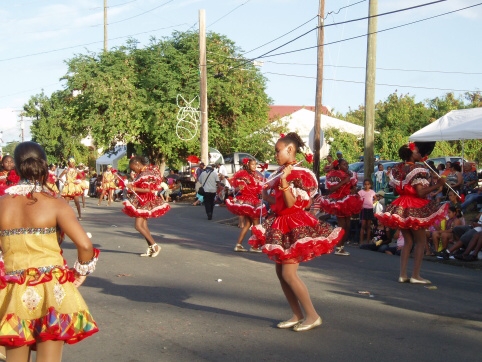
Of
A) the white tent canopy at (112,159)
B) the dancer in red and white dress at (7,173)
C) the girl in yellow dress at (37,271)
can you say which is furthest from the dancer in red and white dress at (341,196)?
the white tent canopy at (112,159)

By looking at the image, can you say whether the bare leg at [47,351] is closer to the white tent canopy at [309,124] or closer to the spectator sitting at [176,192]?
the spectator sitting at [176,192]

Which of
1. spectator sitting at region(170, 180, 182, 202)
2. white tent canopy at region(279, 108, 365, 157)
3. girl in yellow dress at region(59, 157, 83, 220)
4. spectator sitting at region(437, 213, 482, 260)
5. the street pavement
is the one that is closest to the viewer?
the street pavement

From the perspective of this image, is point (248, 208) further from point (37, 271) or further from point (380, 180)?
point (380, 180)

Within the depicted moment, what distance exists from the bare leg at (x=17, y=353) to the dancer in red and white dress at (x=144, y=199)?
8576mm

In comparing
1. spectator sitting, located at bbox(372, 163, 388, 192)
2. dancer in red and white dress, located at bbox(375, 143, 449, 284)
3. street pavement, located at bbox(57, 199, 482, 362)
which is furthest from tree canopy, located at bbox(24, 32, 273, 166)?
dancer in red and white dress, located at bbox(375, 143, 449, 284)

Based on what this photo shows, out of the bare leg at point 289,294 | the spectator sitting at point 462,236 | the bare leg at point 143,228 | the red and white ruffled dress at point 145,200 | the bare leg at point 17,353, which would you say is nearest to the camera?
the bare leg at point 17,353

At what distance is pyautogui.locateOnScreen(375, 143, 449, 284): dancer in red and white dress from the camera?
9922 millimetres

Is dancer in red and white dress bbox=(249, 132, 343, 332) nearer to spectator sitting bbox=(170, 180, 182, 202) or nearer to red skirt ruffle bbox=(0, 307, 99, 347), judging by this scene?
red skirt ruffle bbox=(0, 307, 99, 347)

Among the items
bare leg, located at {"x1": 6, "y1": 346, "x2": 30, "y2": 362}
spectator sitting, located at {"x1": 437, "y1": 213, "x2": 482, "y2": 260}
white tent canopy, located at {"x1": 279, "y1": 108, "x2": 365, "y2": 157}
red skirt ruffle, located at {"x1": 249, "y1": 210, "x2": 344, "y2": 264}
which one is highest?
white tent canopy, located at {"x1": 279, "y1": 108, "x2": 365, "y2": 157}

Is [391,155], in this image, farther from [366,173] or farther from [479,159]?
[366,173]

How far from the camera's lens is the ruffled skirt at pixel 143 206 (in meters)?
13.0

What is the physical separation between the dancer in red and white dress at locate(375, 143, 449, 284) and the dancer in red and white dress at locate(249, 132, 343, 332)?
3.01 m

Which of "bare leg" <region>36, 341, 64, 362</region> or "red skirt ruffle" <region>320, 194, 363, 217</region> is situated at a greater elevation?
"red skirt ruffle" <region>320, 194, 363, 217</region>

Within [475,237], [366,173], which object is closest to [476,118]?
[366,173]
